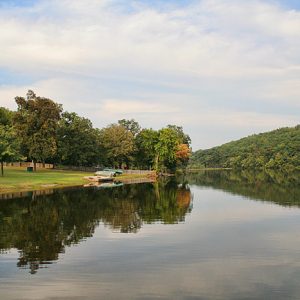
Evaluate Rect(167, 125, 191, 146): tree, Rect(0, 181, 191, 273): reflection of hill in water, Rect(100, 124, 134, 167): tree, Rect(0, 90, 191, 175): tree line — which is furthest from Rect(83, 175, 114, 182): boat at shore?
Rect(167, 125, 191, 146): tree

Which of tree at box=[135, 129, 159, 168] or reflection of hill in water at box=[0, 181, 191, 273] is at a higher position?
tree at box=[135, 129, 159, 168]

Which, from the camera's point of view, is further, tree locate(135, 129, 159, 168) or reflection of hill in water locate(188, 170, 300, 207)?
tree locate(135, 129, 159, 168)

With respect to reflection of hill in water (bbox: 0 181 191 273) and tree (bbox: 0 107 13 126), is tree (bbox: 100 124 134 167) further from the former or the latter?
reflection of hill in water (bbox: 0 181 191 273)

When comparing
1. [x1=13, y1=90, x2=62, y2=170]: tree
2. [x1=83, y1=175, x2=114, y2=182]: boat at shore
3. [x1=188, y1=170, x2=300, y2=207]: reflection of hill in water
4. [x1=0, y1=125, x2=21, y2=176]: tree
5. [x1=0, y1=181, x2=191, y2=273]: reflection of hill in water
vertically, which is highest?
[x1=13, y1=90, x2=62, y2=170]: tree

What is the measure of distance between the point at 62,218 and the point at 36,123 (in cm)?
6469

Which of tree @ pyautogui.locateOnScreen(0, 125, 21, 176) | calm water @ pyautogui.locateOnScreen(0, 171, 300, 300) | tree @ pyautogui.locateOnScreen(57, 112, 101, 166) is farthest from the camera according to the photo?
tree @ pyautogui.locateOnScreen(57, 112, 101, 166)

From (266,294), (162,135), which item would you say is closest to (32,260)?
(266,294)

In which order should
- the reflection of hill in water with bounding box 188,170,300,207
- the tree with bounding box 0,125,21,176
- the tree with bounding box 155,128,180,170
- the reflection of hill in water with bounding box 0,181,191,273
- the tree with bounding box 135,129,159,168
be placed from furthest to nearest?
the tree with bounding box 135,129,159,168
the tree with bounding box 155,128,180,170
the tree with bounding box 0,125,21,176
the reflection of hill in water with bounding box 188,170,300,207
the reflection of hill in water with bounding box 0,181,191,273

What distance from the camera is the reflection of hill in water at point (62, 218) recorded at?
79.2ft

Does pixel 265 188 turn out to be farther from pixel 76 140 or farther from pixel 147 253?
pixel 147 253

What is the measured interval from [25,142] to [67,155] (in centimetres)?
1825

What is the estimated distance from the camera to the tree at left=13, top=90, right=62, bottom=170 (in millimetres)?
94875

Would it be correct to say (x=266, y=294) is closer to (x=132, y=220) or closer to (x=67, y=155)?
(x=132, y=220)

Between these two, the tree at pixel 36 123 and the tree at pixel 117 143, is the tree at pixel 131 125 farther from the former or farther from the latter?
the tree at pixel 36 123
